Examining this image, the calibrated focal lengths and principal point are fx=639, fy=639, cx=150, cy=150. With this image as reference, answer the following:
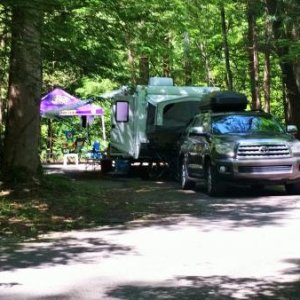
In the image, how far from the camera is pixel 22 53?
11.4 m

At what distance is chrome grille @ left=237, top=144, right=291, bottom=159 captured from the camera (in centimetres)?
1322

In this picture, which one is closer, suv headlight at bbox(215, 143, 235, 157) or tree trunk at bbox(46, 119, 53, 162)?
suv headlight at bbox(215, 143, 235, 157)

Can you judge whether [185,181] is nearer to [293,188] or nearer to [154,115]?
[293,188]

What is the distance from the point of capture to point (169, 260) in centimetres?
757

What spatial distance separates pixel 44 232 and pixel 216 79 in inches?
1185

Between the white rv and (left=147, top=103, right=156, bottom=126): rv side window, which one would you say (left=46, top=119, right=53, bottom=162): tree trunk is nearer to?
the white rv

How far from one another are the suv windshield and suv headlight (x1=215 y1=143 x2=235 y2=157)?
0.79 metres

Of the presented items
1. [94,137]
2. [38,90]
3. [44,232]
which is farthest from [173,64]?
[44,232]

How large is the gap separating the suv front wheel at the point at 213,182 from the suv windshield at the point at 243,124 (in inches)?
39.0

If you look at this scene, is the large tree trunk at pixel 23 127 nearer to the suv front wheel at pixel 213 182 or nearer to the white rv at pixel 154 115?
the suv front wheel at pixel 213 182

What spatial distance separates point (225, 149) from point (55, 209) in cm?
394

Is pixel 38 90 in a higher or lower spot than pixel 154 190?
higher

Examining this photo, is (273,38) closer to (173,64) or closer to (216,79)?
(173,64)

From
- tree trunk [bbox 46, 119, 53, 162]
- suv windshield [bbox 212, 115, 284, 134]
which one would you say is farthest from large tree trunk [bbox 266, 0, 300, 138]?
tree trunk [bbox 46, 119, 53, 162]
